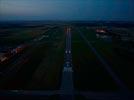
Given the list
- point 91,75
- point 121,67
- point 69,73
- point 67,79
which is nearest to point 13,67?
point 69,73

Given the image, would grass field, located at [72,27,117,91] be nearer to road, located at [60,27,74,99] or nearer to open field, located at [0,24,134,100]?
open field, located at [0,24,134,100]

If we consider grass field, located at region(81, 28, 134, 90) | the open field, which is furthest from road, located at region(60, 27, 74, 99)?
grass field, located at region(81, 28, 134, 90)

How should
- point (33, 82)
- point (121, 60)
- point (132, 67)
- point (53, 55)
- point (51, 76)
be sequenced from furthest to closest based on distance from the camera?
point (53, 55)
point (121, 60)
point (132, 67)
point (51, 76)
point (33, 82)

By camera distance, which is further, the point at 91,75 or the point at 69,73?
the point at 69,73

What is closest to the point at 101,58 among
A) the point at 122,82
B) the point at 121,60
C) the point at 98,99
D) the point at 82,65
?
the point at 121,60

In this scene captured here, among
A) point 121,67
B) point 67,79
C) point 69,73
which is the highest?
point 67,79

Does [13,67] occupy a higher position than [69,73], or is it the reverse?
[69,73]

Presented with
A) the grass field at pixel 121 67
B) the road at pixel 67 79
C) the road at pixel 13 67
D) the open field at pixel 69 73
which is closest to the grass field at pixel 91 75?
the open field at pixel 69 73

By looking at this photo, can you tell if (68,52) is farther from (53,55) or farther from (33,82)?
(33,82)

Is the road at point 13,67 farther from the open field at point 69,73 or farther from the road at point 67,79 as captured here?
the road at point 67,79

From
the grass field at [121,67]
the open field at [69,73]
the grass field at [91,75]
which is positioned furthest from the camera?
the grass field at [121,67]

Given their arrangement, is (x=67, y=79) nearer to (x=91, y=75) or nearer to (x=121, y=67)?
(x=91, y=75)
